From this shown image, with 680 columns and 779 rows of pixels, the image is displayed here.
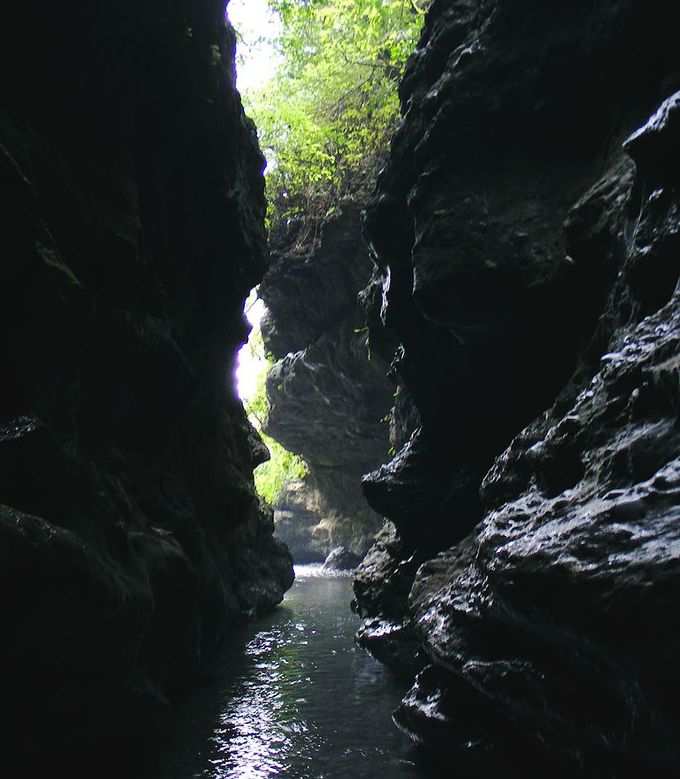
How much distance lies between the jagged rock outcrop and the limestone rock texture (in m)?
10.8

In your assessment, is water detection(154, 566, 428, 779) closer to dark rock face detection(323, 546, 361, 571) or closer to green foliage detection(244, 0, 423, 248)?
green foliage detection(244, 0, 423, 248)

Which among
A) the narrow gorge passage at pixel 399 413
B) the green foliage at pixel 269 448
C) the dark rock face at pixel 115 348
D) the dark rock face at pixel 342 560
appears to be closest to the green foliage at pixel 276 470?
the green foliage at pixel 269 448

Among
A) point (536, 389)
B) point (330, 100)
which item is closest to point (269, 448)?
point (330, 100)

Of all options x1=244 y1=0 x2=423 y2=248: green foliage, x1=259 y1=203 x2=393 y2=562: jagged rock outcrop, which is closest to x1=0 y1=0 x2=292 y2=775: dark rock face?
x1=244 y1=0 x2=423 y2=248: green foliage

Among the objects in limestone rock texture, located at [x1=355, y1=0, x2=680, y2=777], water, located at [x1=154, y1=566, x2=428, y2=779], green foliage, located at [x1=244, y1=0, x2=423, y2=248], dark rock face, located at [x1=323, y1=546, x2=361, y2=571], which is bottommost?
water, located at [x1=154, y1=566, x2=428, y2=779]

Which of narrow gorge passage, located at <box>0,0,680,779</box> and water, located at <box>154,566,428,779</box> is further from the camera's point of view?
water, located at <box>154,566,428,779</box>

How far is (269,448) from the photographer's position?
115 ft

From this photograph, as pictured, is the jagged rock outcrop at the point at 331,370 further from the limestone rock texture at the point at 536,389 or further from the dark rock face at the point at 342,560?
the limestone rock texture at the point at 536,389

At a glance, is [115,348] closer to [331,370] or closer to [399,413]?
[399,413]

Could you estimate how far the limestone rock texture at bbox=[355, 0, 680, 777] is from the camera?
168 inches

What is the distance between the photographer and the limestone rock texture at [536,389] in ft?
14.0

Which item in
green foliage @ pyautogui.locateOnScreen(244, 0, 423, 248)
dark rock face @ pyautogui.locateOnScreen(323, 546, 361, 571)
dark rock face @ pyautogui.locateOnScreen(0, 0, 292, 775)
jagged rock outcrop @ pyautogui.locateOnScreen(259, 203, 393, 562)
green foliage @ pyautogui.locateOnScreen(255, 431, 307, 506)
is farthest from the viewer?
green foliage @ pyautogui.locateOnScreen(255, 431, 307, 506)

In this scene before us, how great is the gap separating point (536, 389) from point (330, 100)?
16.6m

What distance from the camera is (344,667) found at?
12.0 m
